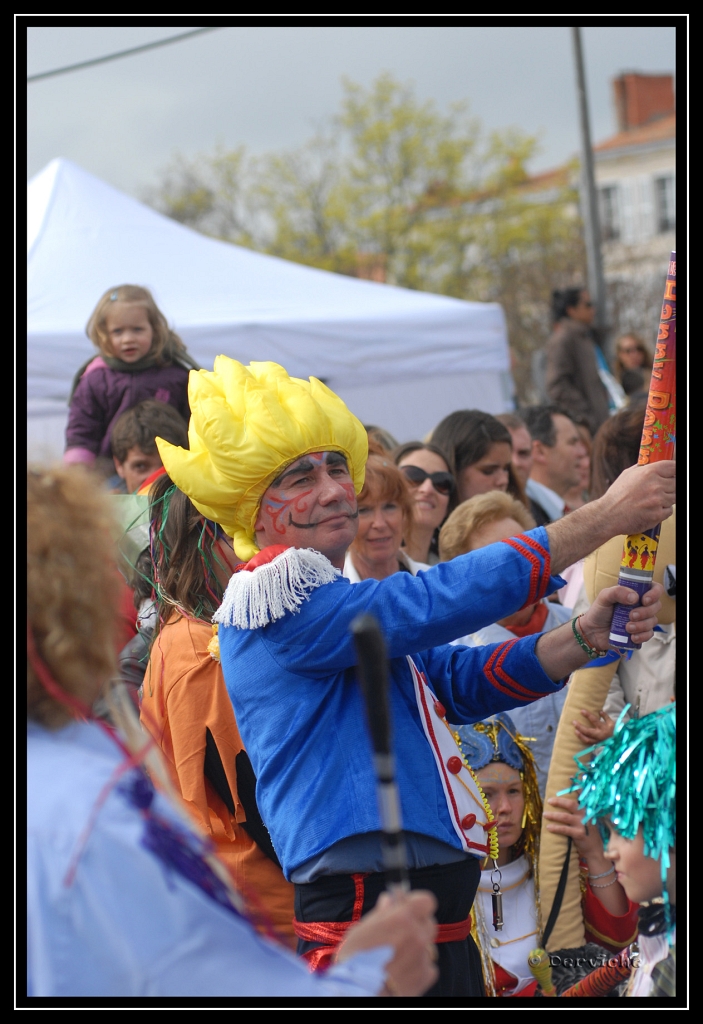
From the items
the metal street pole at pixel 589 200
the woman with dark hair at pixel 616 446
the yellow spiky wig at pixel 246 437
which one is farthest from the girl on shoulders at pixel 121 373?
the metal street pole at pixel 589 200

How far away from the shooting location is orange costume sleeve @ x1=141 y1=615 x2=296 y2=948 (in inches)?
108

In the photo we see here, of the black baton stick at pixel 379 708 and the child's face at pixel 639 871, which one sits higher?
the black baton stick at pixel 379 708

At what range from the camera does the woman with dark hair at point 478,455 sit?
4906 millimetres

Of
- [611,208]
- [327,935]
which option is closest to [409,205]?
[611,208]

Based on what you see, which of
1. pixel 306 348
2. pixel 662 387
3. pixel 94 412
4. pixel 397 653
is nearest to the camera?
pixel 397 653

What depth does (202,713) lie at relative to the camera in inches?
111

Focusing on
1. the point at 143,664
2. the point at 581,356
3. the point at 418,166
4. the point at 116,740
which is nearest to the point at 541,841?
the point at 143,664

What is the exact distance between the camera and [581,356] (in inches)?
334

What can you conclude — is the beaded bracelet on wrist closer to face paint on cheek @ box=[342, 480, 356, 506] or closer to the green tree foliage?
face paint on cheek @ box=[342, 480, 356, 506]

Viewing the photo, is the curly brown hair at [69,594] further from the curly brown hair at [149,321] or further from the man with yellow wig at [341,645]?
the curly brown hair at [149,321]

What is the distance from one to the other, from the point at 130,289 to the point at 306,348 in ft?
5.67

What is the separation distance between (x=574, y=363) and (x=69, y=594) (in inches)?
290

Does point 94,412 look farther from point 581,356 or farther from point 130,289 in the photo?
point 581,356
